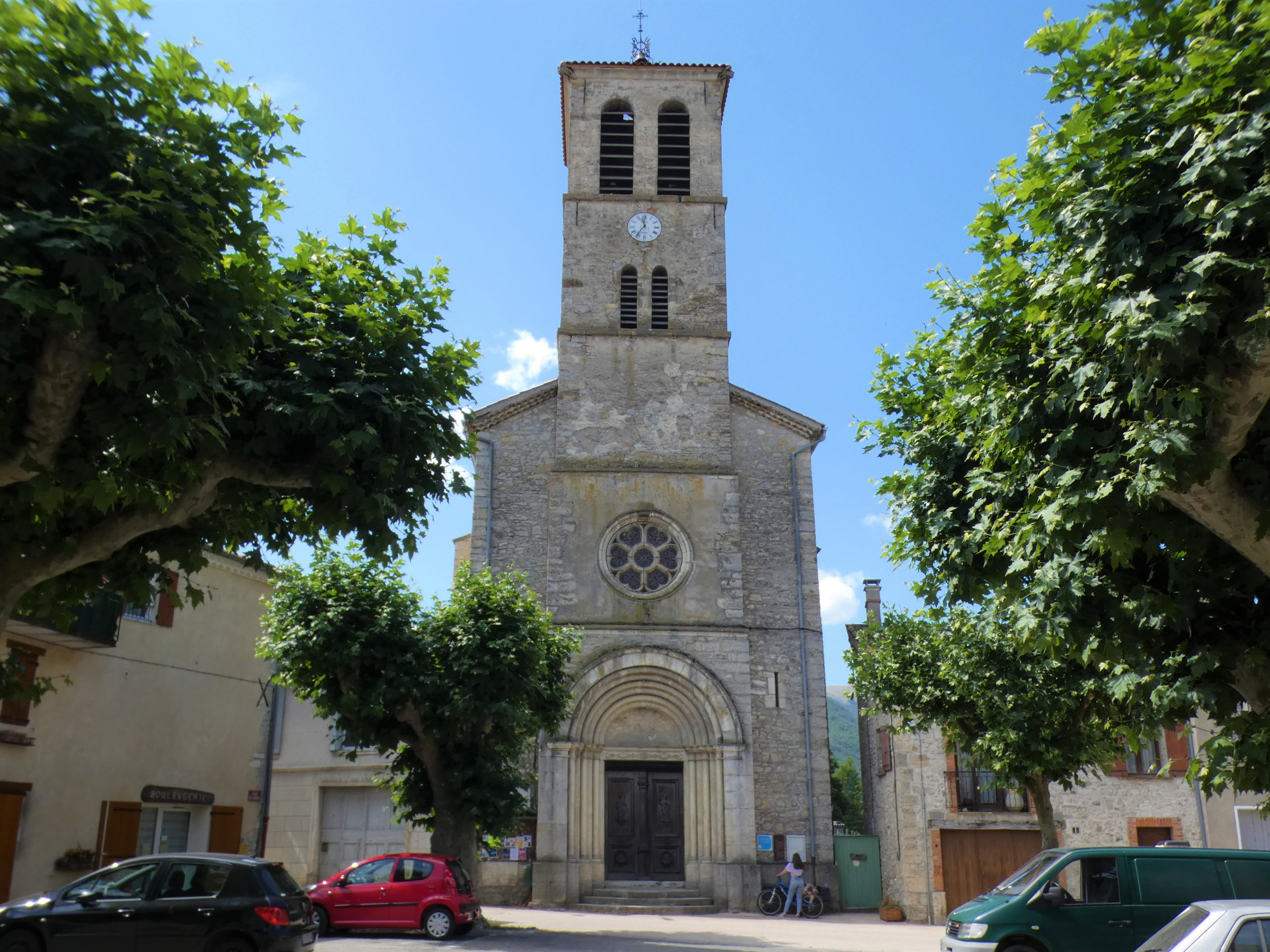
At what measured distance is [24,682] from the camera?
14.2 meters


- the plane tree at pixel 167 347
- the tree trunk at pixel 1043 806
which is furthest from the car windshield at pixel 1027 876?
the plane tree at pixel 167 347

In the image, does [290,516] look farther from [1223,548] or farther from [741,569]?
[741,569]

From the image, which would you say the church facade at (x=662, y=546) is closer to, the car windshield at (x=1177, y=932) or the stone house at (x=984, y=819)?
the stone house at (x=984, y=819)

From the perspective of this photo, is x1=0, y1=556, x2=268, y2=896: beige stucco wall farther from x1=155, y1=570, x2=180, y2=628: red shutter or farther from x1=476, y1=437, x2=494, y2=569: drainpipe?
x1=476, y1=437, x2=494, y2=569: drainpipe

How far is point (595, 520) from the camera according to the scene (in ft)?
70.8

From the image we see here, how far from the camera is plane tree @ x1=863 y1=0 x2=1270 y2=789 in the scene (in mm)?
5598

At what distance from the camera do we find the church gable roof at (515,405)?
2250 centimetres

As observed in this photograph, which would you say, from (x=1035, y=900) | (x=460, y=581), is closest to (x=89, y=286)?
(x=1035, y=900)

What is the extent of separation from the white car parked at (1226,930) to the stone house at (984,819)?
13714mm

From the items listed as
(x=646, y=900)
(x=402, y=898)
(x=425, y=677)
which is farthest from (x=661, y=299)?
(x=402, y=898)

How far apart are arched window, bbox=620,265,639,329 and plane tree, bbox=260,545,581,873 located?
9.20 metres

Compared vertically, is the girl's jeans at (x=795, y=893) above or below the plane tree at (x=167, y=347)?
below

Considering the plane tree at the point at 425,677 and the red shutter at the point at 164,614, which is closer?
the plane tree at the point at 425,677

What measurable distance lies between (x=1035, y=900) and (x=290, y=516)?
7.60m
